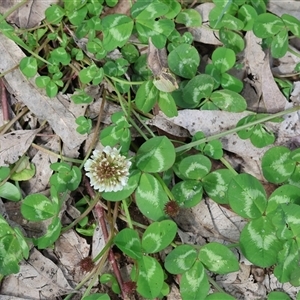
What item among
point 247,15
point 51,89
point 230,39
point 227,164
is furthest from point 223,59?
point 51,89

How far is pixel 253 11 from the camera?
8.23 feet

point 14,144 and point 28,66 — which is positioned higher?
point 28,66

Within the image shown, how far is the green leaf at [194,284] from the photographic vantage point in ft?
6.95

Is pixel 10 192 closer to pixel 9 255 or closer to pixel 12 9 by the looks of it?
pixel 9 255

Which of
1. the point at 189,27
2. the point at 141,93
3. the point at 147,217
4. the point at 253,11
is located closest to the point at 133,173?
the point at 147,217

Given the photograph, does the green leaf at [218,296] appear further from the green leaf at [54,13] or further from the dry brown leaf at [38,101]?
the green leaf at [54,13]

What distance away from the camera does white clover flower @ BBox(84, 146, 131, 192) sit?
2.15m

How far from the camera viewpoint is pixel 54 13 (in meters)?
2.44

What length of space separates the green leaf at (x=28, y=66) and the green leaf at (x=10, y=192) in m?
0.52

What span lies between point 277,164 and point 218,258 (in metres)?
0.51

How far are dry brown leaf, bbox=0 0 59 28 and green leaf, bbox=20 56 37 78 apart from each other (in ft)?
0.76

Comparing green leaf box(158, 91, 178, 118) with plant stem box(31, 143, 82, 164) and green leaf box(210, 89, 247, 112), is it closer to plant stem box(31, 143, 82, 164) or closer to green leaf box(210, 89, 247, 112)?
green leaf box(210, 89, 247, 112)

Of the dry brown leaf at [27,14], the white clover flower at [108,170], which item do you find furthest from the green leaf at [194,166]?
the dry brown leaf at [27,14]

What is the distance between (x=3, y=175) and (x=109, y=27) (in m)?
0.83
